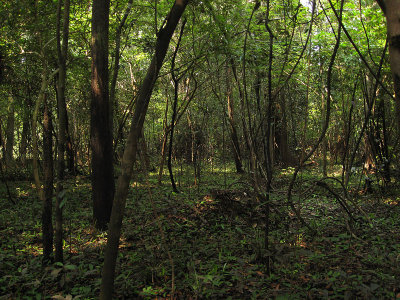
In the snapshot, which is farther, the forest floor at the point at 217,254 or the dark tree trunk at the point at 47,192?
the dark tree trunk at the point at 47,192

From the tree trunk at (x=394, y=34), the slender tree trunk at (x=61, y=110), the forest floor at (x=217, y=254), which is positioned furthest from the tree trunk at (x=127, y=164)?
the tree trunk at (x=394, y=34)

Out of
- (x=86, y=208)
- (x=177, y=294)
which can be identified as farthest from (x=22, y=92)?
(x=177, y=294)

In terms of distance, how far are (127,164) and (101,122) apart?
8.70ft

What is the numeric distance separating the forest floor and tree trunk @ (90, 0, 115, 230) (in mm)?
476

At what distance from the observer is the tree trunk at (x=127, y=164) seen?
6.67 ft

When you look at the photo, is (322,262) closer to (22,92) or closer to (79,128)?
(22,92)

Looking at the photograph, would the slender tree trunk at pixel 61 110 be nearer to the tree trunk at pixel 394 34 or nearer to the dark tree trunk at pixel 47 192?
the dark tree trunk at pixel 47 192

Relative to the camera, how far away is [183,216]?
16.3 ft

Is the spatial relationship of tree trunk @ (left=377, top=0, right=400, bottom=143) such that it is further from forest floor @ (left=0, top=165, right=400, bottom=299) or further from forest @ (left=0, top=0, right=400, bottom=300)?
forest floor @ (left=0, top=165, right=400, bottom=299)

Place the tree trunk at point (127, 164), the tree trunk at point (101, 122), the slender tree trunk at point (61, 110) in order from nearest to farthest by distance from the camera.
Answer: the tree trunk at point (127, 164) → the slender tree trunk at point (61, 110) → the tree trunk at point (101, 122)

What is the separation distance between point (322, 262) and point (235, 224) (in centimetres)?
168

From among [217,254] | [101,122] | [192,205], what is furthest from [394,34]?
[192,205]

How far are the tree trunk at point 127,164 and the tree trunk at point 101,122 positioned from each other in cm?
257

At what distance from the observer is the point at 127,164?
2.05 metres
